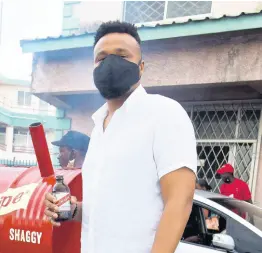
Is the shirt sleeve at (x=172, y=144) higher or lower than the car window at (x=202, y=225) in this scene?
higher

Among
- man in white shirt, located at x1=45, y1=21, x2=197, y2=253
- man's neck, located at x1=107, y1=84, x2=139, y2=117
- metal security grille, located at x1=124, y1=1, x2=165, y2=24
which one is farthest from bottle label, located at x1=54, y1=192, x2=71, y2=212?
metal security grille, located at x1=124, y1=1, x2=165, y2=24

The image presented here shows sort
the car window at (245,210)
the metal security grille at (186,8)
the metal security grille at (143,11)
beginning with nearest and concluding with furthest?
1. the car window at (245,210)
2. the metal security grille at (186,8)
3. the metal security grille at (143,11)

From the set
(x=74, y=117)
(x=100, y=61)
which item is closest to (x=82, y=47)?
(x=74, y=117)

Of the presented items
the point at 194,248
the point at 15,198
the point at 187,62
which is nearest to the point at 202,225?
the point at 194,248

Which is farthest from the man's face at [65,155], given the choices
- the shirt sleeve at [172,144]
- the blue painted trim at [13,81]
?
the blue painted trim at [13,81]

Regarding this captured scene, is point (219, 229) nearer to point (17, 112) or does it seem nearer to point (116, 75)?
point (116, 75)

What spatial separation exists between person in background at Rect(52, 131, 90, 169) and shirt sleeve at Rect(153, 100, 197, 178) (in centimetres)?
281

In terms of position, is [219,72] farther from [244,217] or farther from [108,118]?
[108,118]

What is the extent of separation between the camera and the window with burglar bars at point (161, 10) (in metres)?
6.88

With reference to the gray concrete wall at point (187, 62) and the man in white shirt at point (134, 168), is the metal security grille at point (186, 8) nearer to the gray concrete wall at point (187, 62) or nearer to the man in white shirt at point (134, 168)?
the gray concrete wall at point (187, 62)

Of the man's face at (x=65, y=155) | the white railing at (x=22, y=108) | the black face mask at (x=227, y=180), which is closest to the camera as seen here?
the man's face at (x=65, y=155)

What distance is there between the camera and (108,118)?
5.36 feet

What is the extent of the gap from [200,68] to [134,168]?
187 inches

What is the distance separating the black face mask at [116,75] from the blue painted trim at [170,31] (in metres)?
4.08
